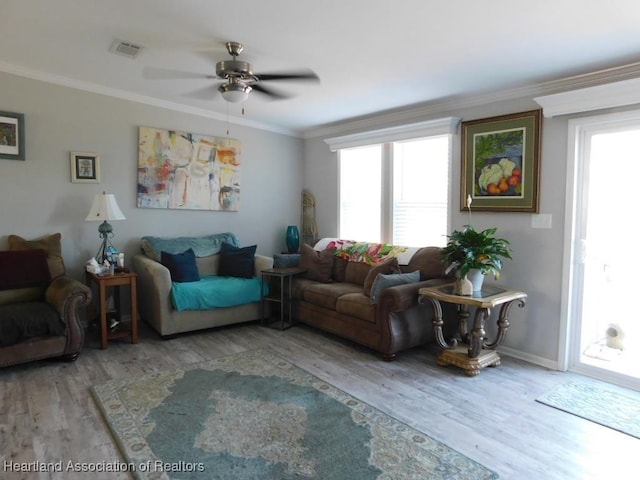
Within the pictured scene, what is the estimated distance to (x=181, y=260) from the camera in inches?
167

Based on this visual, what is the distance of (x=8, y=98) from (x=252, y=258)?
273 cm

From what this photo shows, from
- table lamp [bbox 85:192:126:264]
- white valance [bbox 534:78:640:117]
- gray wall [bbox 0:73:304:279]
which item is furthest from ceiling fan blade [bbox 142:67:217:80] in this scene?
white valance [bbox 534:78:640:117]

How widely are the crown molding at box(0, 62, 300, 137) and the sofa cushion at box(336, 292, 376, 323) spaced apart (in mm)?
2738

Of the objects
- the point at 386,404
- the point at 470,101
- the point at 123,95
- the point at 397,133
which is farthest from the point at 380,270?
the point at 123,95

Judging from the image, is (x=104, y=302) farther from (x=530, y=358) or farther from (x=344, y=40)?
(x=530, y=358)

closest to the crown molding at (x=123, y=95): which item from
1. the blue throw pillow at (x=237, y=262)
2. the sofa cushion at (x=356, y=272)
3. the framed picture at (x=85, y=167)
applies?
the framed picture at (x=85, y=167)

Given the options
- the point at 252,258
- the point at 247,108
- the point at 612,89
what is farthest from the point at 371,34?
the point at 252,258

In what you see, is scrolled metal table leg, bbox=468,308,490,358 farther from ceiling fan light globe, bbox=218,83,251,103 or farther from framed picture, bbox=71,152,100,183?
framed picture, bbox=71,152,100,183

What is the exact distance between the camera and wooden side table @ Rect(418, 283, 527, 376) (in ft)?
10.3

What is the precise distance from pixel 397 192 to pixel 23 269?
372 cm

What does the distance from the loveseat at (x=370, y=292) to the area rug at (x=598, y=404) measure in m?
1.10

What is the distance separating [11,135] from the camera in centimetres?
377

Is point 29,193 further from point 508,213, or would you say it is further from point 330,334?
point 508,213

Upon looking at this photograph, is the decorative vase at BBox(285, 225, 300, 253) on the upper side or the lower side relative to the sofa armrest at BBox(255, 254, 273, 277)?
upper
